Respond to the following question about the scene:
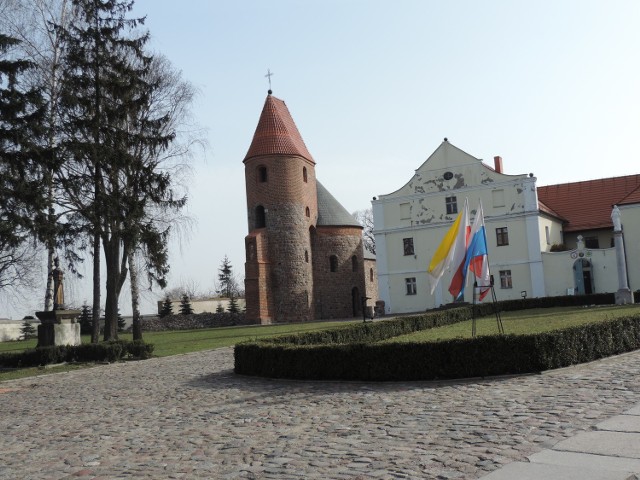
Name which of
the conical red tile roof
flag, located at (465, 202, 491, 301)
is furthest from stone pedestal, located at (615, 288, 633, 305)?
the conical red tile roof

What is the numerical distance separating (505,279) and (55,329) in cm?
2826

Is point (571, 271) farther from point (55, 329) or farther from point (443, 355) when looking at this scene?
point (443, 355)

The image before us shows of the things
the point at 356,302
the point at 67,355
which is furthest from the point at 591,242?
the point at 67,355

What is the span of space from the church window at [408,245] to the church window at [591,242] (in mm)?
11636

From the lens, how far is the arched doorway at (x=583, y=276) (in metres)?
38.0

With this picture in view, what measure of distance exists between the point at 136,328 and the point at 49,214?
678cm

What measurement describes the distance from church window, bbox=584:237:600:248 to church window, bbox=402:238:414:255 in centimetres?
1164

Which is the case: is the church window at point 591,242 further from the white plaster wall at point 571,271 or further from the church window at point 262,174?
the church window at point 262,174

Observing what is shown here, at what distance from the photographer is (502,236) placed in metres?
40.4

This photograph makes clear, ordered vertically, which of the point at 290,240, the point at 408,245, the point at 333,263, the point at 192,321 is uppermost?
the point at 290,240

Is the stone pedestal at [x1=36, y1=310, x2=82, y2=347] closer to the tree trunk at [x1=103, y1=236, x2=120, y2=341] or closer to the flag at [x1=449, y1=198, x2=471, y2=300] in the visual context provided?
the tree trunk at [x1=103, y1=236, x2=120, y2=341]

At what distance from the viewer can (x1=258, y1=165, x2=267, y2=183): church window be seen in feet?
147

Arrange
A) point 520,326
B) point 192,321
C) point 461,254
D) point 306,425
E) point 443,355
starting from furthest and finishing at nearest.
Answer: point 192,321
point 520,326
point 461,254
point 443,355
point 306,425

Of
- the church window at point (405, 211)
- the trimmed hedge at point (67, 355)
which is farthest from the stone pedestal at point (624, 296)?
the trimmed hedge at point (67, 355)
